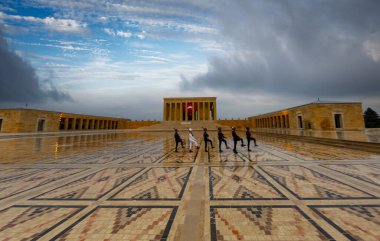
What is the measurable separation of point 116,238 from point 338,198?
156 inches

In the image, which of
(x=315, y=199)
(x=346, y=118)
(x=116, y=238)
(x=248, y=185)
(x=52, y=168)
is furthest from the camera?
(x=346, y=118)

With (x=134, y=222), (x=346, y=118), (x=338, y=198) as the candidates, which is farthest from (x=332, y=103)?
(x=134, y=222)

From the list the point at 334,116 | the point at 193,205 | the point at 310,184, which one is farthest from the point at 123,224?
the point at 334,116

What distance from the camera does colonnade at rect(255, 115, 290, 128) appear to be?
32.2 m

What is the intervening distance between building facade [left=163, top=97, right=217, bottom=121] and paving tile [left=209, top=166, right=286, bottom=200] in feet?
140

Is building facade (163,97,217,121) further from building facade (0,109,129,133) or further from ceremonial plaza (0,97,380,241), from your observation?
ceremonial plaza (0,97,380,241)

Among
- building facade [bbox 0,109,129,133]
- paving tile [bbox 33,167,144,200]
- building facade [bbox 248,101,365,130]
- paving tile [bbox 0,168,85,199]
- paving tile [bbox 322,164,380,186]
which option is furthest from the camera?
building facade [bbox 0,109,129,133]

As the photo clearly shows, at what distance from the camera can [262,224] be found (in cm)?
222

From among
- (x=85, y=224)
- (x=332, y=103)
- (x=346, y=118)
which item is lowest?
(x=85, y=224)

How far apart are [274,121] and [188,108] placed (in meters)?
24.3

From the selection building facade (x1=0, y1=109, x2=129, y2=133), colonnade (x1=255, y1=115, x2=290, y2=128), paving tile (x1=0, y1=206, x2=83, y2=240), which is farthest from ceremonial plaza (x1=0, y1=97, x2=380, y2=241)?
colonnade (x1=255, y1=115, x2=290, y2=128)

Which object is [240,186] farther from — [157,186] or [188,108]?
[188,108]

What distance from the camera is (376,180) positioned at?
3.79 metres

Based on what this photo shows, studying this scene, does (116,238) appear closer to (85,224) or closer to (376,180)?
(85,224)
